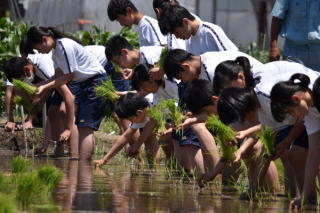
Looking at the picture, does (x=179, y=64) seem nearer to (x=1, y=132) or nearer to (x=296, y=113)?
(x=296, y=113)

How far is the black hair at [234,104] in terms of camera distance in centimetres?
768

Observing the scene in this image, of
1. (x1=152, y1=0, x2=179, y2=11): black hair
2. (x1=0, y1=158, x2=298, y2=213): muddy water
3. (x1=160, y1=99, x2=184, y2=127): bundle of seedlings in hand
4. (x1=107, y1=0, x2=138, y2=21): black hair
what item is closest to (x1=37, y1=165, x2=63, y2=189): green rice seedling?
(x1=0, y1=158, x2=298, y2=213): muddy water

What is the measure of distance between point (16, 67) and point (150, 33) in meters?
1.77

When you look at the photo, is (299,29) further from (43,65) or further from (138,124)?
(43,65)

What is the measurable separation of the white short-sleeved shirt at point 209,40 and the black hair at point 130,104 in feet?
2.35

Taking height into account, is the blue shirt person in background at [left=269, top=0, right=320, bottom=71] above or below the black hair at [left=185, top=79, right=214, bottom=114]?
above

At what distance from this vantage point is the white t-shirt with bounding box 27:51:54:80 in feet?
40.4

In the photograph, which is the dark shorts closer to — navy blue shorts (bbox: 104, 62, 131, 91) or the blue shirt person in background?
the blue shirt person in background

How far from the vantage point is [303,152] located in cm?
777

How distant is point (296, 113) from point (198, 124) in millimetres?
1957

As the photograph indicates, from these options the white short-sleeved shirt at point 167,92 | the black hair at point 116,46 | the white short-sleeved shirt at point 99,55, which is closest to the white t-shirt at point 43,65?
the white short-sleeved shirt at point 99,55

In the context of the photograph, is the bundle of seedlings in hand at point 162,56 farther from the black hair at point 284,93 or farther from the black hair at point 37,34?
the black hair at point 284,93

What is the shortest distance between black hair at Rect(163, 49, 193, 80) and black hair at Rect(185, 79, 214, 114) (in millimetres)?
167

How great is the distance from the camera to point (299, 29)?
9516mm
